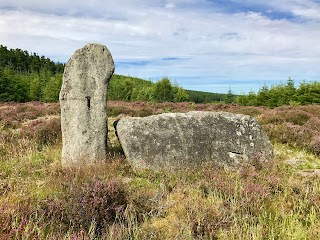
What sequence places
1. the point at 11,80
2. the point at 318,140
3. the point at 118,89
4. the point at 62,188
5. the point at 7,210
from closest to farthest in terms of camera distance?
the point at 7,210
the point at 62,188
the point at 318,140
the point at 11,80
the point at 118,89

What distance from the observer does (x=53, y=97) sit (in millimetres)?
46750

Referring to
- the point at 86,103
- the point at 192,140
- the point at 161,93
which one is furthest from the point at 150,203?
the point at 161,93

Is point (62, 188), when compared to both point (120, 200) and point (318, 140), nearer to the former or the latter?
point (120, 200)

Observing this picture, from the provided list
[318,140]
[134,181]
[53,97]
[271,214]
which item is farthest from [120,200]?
[53,97]

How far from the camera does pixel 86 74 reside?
26.7ft

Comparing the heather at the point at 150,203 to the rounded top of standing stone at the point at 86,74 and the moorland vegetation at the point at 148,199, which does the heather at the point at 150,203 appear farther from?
the rounded top of standing stone at the point at 86,74

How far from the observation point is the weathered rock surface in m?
8.05

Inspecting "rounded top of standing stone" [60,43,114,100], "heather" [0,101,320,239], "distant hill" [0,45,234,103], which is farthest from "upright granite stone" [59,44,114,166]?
"distant hill" [0,45,234,103]

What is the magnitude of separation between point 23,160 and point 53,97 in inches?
1601

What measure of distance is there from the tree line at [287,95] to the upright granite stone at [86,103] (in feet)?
96.3

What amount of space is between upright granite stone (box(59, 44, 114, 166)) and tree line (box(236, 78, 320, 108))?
29358mm

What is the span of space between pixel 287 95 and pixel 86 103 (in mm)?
33823

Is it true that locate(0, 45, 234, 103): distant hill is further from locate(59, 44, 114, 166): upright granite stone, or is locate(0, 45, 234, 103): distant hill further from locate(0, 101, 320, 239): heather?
locate(0, 101, 320, 239): heather

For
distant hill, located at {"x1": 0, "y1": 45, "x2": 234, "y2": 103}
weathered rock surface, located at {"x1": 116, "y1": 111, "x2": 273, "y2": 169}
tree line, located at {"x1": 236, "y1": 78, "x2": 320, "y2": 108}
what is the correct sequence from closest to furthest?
weathered rock surface, located at {"x1": 116, "y1": 111, "x2": 273, "y2": 169}, tree line, located at {"x1": 236, "y1": 78, "x2": 320, "y2": 108}, distant hill, located at {"x1": 0, "y1": 45, "x2": 234, "y2": 103}
